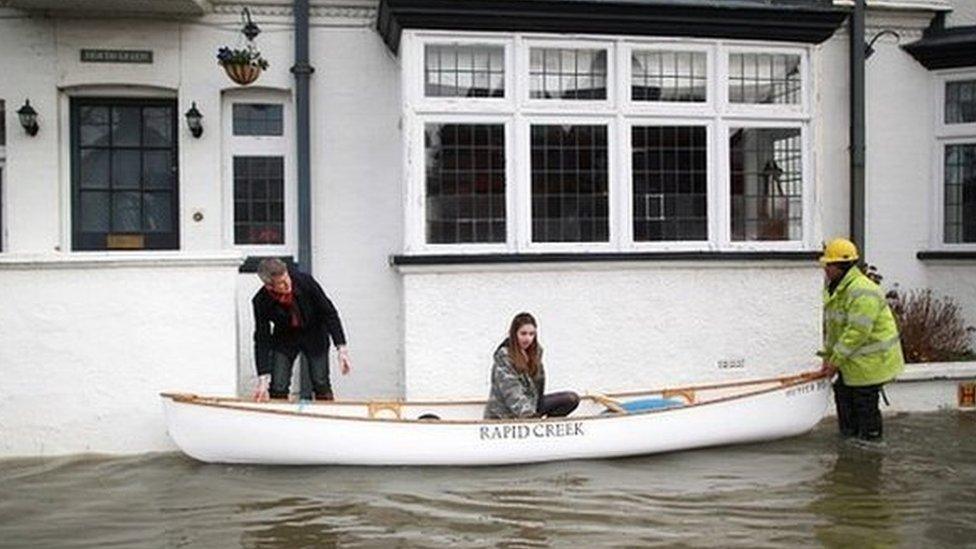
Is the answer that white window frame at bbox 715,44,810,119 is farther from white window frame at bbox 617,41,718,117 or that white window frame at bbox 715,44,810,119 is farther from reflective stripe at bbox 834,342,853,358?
reflective stripe at bbox 834,342,853,358

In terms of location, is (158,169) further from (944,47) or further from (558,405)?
(944,47)

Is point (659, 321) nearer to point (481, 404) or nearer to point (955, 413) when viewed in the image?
point (481, 404)

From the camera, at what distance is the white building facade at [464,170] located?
35.7 ft

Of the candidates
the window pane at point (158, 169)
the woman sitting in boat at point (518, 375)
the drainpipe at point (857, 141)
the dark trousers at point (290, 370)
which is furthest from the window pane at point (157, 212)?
the drainpipe at point (857, 141)

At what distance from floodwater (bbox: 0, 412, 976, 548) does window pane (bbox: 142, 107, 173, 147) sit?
4100 millimetres

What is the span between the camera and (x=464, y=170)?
36.0 ft

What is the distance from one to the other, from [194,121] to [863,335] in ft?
23.9

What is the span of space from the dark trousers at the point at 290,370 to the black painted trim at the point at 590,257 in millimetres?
1368

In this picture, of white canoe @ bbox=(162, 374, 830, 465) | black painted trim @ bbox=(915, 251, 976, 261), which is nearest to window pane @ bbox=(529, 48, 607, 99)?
white canoe @ bbox=(162, 374, 830, 465)

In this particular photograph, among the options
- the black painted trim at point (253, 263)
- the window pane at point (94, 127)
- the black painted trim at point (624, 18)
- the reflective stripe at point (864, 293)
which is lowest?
the reflective stripe at point (864, 293)

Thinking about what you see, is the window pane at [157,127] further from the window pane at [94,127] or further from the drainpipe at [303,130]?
the drainpipe at [303,130]

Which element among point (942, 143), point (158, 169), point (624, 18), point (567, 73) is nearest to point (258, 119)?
point (158, 169)

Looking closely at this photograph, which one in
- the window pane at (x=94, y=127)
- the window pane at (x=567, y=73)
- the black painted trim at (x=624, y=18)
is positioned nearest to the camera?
the black painted trim at (x=624, y=18)

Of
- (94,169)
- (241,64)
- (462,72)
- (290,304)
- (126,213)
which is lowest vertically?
(290,304)
